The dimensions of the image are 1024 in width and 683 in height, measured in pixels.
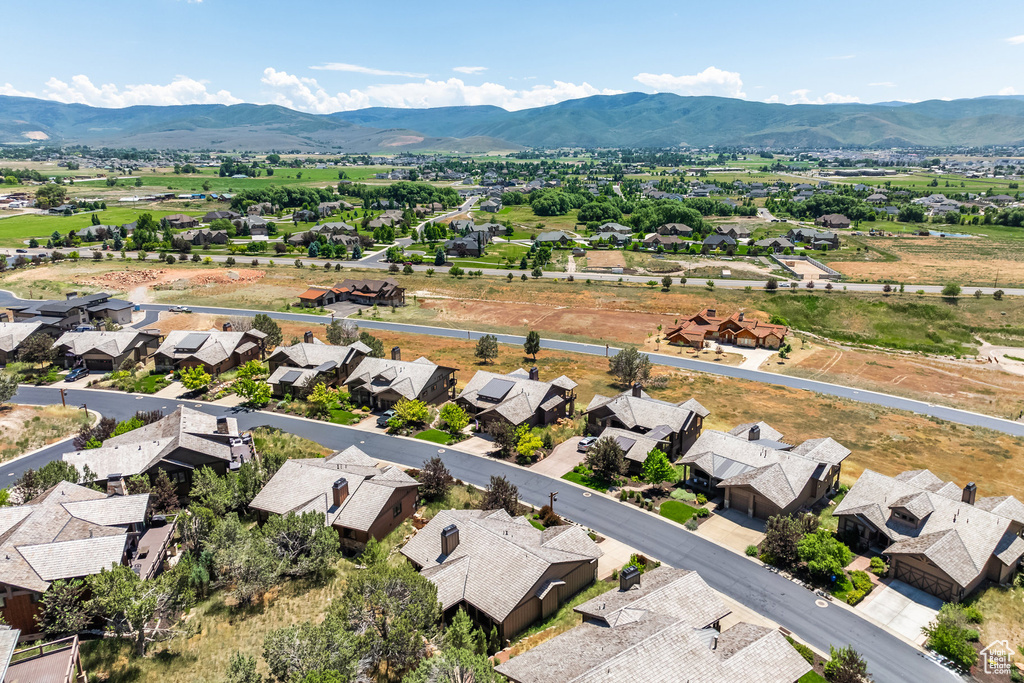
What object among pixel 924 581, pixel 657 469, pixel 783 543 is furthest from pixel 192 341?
pixel 924 581

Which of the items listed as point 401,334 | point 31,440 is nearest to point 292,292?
point 401,334

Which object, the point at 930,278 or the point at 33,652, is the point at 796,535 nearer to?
the point at 33,652

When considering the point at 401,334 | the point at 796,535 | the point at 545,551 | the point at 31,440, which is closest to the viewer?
the point at 545,551

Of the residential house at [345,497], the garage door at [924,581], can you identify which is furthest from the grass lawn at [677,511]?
the residential house at [345,497]

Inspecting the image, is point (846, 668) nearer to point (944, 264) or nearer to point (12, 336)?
point (12, 336)

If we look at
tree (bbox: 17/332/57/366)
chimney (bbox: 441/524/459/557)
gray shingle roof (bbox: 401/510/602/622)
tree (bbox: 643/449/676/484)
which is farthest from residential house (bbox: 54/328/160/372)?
tree (bbox: 643/449/676/484)
